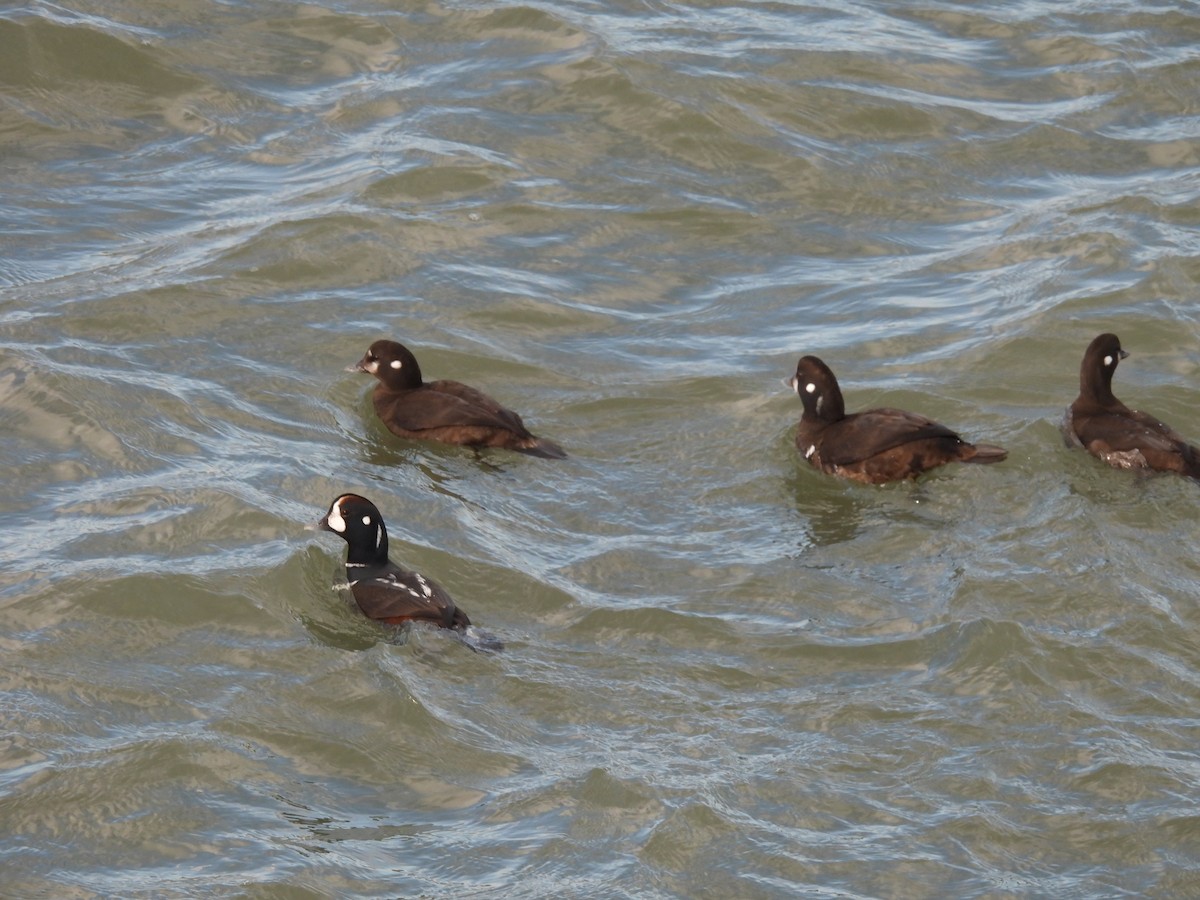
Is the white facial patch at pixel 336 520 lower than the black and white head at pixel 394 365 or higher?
lower

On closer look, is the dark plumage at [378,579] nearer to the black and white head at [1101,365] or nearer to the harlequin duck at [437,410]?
the harlequin duck at [437,410]

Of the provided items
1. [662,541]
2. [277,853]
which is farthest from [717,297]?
[277,853]

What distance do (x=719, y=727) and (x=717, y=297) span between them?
5578 millimetres

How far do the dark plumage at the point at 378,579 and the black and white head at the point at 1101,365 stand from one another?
14.5 ft

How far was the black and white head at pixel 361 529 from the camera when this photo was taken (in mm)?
9555

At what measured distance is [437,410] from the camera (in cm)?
1137

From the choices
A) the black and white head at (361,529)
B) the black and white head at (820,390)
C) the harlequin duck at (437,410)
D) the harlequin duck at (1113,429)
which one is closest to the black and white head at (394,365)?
the harlequin duck at (437,410)

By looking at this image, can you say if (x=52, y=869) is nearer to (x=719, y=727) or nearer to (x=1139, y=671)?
(x=719, y=727)

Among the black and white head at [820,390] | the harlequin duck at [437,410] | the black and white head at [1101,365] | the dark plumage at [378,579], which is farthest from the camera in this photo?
the black and white head at [820,390]

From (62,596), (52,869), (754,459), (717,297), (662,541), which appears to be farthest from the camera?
(717,297)

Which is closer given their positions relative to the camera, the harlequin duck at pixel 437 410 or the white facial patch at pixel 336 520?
the white facial patch at pixel 336 520

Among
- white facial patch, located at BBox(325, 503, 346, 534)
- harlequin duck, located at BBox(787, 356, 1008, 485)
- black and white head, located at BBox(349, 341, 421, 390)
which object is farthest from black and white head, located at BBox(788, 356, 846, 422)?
white facial patch, located at BBox(325, 503, 346, 534)

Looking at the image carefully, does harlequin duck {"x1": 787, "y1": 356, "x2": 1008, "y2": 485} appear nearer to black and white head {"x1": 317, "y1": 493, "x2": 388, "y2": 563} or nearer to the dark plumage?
the dark plumage

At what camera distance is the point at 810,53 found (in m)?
17.1
